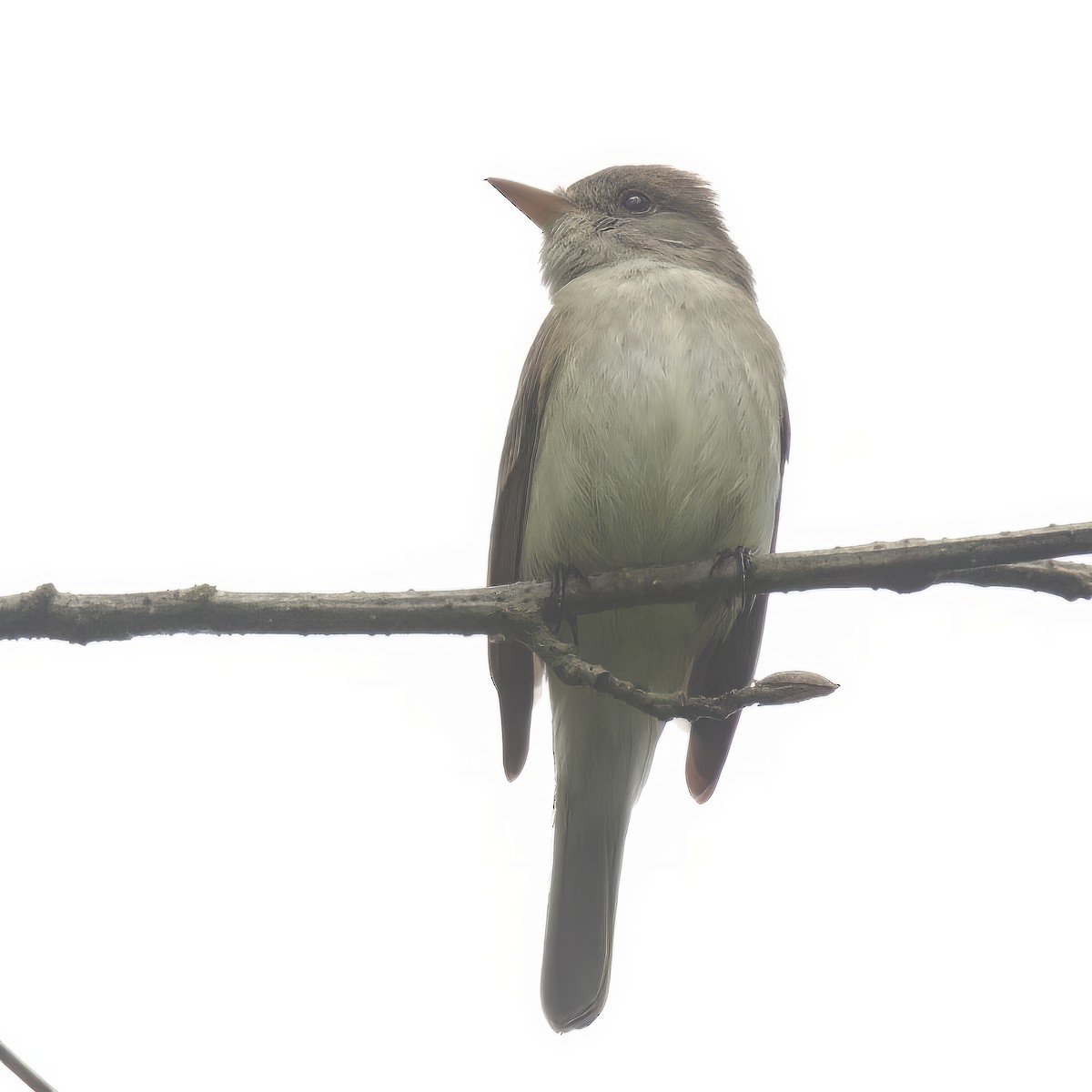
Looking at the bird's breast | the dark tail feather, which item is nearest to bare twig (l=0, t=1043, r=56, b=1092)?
the bird's breast

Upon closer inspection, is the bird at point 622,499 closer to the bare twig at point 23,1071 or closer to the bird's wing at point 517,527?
the bird's wing at point 517,527

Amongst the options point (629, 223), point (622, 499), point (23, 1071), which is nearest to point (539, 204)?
point (629, 223)

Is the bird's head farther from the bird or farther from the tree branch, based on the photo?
the tree branch

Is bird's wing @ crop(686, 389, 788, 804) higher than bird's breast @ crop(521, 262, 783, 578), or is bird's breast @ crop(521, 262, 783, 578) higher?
bird's breast @ crop(521, 262, 783, 578)

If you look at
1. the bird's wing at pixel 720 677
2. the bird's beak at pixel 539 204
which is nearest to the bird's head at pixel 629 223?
the bird's beak at pixel 539 204

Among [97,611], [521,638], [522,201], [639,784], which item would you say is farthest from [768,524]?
[97,611]

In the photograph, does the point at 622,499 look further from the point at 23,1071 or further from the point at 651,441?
the point at 23,1071
